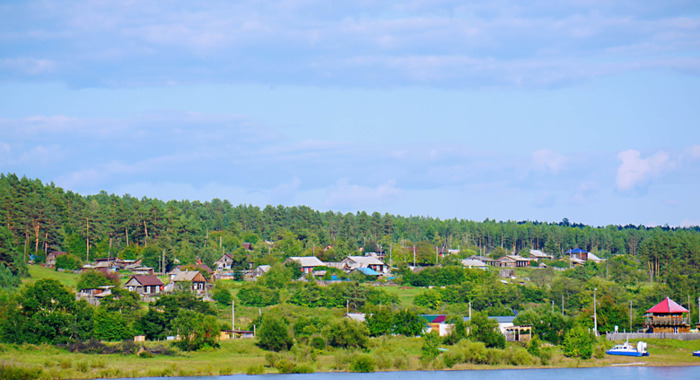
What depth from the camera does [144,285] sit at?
8650 cm

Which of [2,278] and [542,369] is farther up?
[2,278]

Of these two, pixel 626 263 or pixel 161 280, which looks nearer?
pixel 161 280

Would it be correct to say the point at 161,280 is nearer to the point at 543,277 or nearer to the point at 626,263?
the point at 543,277

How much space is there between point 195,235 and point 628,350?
72139 mm

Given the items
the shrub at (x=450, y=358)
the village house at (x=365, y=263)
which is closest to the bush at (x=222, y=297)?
the shrub at (x=450, y=358)

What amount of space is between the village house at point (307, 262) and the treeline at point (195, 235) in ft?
10.5

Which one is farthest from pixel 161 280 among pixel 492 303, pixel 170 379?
pixel 170 379

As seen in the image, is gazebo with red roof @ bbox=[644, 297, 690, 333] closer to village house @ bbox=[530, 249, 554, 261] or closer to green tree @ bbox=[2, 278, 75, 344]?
green tree @ bbox=[2, 278, 75, 344]

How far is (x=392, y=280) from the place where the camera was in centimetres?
10412

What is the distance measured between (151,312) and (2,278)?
22.0m

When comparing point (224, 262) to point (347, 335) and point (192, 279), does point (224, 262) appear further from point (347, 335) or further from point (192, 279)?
point (347, 335)

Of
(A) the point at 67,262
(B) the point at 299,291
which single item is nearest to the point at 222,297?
(B) the point at 299,291

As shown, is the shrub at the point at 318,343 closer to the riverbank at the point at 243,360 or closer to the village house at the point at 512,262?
the riverbank at the point at 243,360

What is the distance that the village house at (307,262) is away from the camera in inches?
4277
